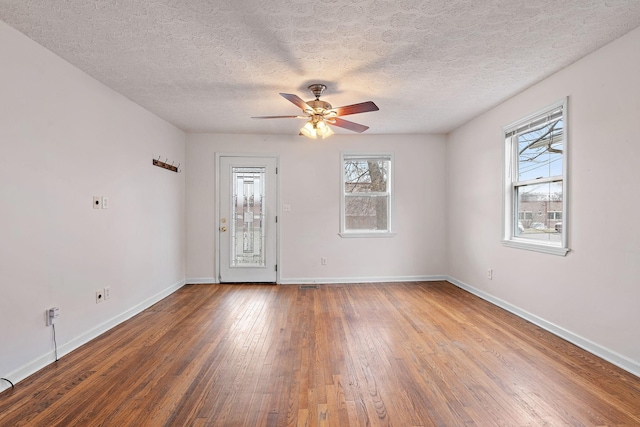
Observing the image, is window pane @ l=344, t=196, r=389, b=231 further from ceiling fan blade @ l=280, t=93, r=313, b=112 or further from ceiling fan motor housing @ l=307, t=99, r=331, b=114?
ceiling fan blade @ l=280, t=93, r=313, b=112

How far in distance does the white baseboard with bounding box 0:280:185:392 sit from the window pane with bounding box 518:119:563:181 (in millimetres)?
4557

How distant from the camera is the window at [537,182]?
2.83 m

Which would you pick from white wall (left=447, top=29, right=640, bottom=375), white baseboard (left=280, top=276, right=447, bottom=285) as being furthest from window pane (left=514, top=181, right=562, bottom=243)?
white baseboard (left=280, top=276, right=447, bottom=285)

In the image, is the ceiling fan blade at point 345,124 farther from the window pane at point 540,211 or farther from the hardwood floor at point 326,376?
the hardwood floor at point 326,376

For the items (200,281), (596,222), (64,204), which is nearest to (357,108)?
(596,222)

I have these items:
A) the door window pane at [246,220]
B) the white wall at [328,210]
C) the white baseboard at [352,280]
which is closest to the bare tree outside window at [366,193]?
the white wall at [328,210]

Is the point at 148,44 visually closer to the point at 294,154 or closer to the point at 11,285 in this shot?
the point at 11,285

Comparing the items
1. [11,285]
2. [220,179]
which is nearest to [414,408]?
[11,285]

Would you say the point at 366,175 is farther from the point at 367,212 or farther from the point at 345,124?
the point at 345,124

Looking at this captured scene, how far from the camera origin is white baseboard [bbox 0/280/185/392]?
204 cm

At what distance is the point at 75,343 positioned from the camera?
8.36 ft

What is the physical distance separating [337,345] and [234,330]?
3.40ft

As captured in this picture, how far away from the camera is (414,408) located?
1754mm

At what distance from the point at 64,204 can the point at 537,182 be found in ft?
14.3
